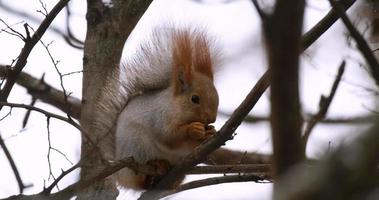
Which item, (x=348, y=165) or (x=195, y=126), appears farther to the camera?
(x=195, y=126)

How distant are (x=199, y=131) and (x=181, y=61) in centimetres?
44

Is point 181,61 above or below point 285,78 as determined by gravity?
above

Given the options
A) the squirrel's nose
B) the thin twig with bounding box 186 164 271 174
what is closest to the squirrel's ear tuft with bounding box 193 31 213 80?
the squirrel's nose

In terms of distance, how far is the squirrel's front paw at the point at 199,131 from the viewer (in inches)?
104

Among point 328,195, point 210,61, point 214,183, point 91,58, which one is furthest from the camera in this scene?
point 210,61

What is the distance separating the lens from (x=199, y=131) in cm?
266

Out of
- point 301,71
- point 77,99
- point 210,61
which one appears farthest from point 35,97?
point 301,71

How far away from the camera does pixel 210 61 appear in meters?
3.08

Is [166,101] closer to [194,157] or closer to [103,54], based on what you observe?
[103,54]

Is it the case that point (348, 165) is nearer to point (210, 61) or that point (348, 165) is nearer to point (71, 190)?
point (71, 190)

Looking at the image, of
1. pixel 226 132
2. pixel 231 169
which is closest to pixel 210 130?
pixel 231 169

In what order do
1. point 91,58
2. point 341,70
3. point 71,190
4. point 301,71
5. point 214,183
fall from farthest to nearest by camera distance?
1. point 91,58
2. point 214,183
3. point 71,190
4. point 341,70
5. point 301,71

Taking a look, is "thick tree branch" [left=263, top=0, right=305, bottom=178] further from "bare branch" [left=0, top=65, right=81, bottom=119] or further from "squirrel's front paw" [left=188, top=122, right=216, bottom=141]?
"bare branch" [left=0, top=65, right=81, bottom=119]

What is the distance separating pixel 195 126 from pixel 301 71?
1758 millimetres
